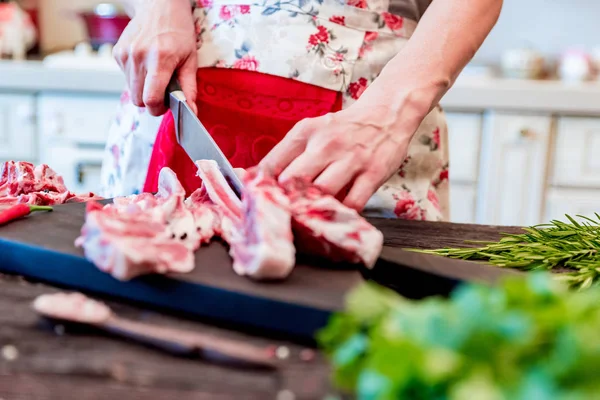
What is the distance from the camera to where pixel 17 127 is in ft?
8.48

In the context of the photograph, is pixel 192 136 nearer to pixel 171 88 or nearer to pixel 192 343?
pixel 171 88

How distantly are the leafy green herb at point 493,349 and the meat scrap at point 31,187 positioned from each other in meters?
0.77

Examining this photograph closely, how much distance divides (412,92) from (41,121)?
6.41 ft

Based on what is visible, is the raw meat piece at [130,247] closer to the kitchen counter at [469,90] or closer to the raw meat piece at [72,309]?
the raw meat piece at [72,309]

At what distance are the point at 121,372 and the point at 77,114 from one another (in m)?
2.13

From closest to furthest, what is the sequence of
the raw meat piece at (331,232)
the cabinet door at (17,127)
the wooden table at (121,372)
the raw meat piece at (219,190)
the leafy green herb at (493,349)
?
1. the leafy green herb at (493,349)
2. the wooden table at (121,372)
3. the raw meat piece at (331,232)
4. the raw meat piece at (219,190)
5. the cabinet door at (17,127)

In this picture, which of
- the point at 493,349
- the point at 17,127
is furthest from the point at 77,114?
the point at 493,349

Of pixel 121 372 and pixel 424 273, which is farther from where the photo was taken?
pixel 424 273

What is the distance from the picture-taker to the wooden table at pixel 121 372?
0.55 meters

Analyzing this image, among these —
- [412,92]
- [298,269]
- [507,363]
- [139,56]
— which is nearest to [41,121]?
[139,56]

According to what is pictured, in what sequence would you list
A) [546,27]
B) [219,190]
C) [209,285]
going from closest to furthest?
[209,285], [219,190], [546,27]

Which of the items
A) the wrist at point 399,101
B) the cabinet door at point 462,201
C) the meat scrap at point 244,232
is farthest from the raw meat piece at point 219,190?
the cabinet door at point 462,201

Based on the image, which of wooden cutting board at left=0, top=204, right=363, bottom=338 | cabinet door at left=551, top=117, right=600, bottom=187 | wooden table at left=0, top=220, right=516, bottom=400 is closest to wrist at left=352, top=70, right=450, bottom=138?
wooden cutting board at left=0, top=204, right=363, bottom=338

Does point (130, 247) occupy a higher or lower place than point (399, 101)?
lower
